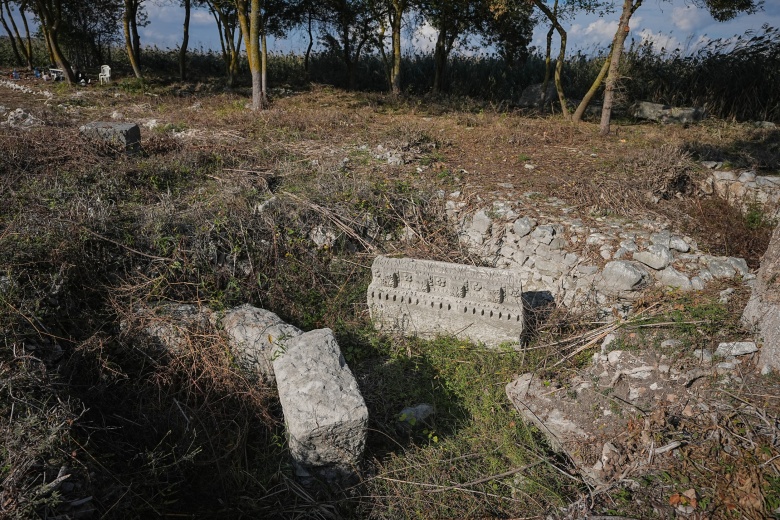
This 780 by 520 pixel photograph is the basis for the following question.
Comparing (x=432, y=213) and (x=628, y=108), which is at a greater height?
(x=628, y=108)

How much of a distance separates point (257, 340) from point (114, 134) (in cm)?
542

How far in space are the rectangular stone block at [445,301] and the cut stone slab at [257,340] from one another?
111cm

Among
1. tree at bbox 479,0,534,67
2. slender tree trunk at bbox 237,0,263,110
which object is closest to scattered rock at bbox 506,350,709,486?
slender tree trunk at bbox 237,0,263,110

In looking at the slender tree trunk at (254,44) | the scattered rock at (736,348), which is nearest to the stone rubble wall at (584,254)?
the scattered rock at (736,348)

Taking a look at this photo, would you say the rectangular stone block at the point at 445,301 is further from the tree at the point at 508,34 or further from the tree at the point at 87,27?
the tree at the point at 87,27

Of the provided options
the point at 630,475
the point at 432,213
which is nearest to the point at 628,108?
the point at 432,213

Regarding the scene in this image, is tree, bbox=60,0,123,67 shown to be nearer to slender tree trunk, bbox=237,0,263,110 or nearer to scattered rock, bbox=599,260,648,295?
slender tree trunk, bbox=237,0,263,110

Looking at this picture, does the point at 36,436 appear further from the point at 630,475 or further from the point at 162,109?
the point at 162,109

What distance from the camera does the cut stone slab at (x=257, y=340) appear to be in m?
4.09

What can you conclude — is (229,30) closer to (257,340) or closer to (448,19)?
(448,19)

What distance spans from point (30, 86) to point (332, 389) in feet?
55.4

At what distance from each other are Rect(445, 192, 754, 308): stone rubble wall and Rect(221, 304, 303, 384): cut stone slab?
2503mm

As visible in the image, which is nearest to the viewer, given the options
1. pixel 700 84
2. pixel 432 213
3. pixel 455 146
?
pixel 432 213

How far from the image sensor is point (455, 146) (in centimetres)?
903
